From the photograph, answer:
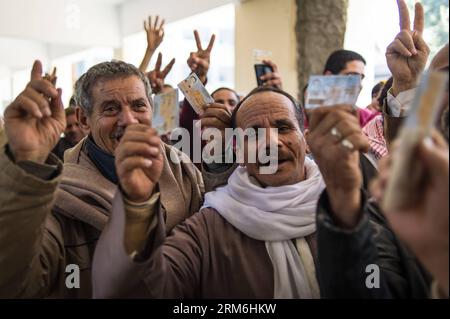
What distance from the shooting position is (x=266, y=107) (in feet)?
5.12

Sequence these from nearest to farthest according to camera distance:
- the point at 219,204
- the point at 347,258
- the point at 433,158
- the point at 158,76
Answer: the point at 433,158, the point at 347,258, the point at 219,204, the point at 158,76

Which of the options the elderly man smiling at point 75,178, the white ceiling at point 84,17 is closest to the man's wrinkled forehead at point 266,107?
the elderly man smiling at point 75,178

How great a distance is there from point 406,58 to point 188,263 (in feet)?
2.90

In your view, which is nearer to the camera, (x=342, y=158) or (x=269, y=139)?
(x=342, y=158)

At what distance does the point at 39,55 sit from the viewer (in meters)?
11.9

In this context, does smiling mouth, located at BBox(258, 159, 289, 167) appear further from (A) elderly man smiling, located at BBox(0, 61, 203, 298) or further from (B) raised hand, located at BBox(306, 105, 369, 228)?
(B) raised hand, located at BBox(306, 105, 369, 228)

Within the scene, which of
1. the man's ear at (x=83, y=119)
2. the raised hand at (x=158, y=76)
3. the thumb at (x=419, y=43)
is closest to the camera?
the thumb at (x=419, y=43)

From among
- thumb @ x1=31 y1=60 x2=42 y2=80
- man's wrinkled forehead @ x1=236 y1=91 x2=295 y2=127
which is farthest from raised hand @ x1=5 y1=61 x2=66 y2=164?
man's wrinkled forehead @ x1=236 y1=91 x2=295 y2=127

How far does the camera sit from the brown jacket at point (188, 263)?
3.59 feet

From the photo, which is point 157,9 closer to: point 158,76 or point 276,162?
point 158,76

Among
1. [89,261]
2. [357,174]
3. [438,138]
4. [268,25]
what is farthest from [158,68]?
[268,25]

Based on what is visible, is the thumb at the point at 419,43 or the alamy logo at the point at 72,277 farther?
the thumb at the point at 419,43

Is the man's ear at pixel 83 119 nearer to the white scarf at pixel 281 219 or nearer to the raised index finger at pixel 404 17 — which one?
the white scarf at pixel 281 219

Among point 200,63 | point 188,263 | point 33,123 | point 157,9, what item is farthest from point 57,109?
point 157,9
